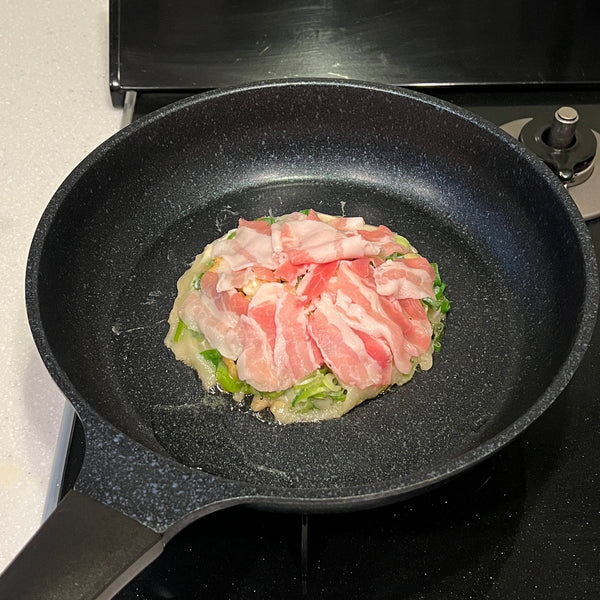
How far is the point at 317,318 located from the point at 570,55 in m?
0.91

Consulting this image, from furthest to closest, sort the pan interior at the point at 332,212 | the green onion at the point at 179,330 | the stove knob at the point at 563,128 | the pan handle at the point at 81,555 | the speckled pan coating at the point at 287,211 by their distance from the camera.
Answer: the stove knob at the point at 563,128 → the green onion at the point at 179,330 → the pan interior at the point at 332,212 → the speckled pan coating at the point at 287,211 → the pan handle at the point at 81,555

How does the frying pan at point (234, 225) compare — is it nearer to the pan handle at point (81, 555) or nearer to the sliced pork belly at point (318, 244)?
the pan handle at point (81, 555)

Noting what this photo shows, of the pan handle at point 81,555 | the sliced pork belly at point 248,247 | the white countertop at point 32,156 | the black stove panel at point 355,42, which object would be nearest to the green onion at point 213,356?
the sliced pork belly at point 248,247

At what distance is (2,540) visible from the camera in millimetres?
998

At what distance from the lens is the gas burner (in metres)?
1.32

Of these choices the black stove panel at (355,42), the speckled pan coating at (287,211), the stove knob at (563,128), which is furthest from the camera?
the black stove panel at (355,42)

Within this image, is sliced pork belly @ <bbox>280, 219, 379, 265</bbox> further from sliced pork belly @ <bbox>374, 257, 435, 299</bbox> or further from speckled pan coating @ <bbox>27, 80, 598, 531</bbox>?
speckled pan coating @ <bbox>27, 80, 598, 531</bbox>

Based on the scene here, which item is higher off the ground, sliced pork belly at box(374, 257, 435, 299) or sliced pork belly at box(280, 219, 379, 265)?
sliced pork belly at box(280, 219, 379, 265)

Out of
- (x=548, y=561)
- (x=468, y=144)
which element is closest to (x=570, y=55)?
(x=468, y=144)

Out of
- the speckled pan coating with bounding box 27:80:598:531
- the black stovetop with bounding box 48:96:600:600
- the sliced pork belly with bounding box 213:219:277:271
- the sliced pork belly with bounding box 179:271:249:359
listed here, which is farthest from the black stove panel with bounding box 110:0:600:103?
the black stovetop with bounding box 48:96:600:600

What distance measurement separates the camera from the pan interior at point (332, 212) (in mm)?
1001

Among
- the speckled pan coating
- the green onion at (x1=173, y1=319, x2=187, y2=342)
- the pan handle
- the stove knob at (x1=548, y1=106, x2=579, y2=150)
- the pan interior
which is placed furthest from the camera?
the stove knob at (x1=548, y1=106, x2=579, y2=150)

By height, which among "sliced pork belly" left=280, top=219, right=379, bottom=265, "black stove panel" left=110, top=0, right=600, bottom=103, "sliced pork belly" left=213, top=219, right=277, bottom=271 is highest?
"black stove panel" left=110, top=0, right=600, bottom=103

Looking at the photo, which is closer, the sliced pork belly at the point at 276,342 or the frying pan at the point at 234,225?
the frying pan at the point at 234,225
